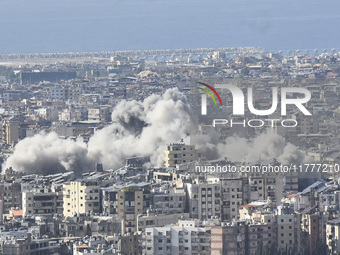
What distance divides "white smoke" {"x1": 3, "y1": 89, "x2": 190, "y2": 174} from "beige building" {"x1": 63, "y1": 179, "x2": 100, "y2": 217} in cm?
920

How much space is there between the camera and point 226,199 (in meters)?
40.6

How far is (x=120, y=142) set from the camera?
59406 millimetres

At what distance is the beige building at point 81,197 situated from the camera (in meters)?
40.8

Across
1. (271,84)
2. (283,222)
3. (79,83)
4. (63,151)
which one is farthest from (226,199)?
(79,83)

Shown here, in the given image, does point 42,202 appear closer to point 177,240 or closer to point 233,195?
point 233,195

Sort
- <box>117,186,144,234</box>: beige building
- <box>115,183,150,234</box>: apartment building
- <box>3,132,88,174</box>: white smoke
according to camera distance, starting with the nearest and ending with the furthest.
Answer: <box>117,186,144,234</box>: beige building
<box>115,183,150,234</box>: apartment building
<box>3,132,88,174</box>: white smoke

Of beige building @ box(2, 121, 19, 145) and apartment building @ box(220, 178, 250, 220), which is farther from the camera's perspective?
beige building @ box(2, 121, 19, 145)

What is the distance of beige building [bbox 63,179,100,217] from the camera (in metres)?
40.8

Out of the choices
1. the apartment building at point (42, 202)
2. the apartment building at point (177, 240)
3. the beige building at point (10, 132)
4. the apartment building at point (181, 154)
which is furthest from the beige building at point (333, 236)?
the beige building at point (10, 132)

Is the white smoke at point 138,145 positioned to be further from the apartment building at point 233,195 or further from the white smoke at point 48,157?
the apartment building at point 233,195

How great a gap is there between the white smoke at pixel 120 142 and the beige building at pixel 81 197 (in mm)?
9203

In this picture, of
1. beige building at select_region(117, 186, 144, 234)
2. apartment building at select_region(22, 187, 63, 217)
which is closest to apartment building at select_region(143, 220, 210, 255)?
beige building at select_region(117, 186, 144, 234)

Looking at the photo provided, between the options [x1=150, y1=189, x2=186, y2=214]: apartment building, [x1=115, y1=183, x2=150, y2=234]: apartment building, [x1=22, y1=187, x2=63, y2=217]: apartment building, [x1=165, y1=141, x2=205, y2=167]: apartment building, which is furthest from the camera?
[x1=165, y1=141, x2=205, y2=167]: apartment building

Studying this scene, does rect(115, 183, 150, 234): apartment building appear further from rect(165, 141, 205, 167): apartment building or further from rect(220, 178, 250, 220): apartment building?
rect(165, 141, 205, 167): apartment building
